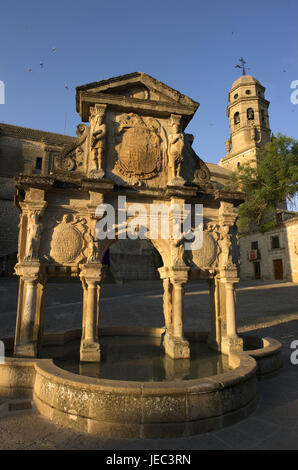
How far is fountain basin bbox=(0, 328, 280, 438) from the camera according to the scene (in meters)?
3.74

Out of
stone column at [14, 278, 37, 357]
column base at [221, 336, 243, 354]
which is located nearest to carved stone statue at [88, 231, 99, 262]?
stone column at [14, 278, 37, 357]

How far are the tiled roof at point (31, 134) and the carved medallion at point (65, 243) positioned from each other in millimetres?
36176

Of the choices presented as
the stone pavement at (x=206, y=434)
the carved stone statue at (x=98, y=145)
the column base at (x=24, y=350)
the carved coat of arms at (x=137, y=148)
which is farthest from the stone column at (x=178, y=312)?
the carved stone statue at (x=98, y=145)

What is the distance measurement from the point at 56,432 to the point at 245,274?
118 feet

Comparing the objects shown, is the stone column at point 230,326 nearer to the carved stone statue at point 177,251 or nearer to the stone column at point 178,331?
the stone column at point 178,331

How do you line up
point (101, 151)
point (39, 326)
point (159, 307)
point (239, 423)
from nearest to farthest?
point (239, 423)
point (39, 326)
point (101, 151)
point (159, 307)

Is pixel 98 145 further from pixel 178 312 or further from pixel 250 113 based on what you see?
pixel 250 113

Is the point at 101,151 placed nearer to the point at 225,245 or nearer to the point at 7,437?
the point at 225,245

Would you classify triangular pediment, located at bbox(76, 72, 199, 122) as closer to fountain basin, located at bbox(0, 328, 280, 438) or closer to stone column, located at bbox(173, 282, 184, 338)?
stone column, located at bbox(173, 282, 184, 338)

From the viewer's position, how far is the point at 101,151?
702 centimetres

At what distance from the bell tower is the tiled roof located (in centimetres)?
2780

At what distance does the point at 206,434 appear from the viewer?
3.81 m

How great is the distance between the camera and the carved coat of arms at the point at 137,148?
7348mm
